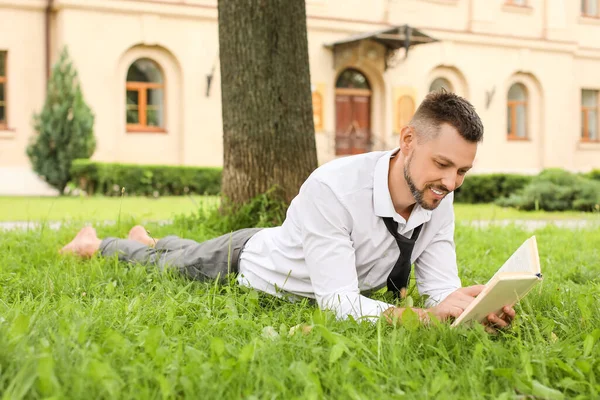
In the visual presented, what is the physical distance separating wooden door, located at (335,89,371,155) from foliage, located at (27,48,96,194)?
6.71m

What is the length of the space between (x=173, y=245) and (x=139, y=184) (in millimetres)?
11482

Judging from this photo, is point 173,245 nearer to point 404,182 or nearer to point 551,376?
point 404,182

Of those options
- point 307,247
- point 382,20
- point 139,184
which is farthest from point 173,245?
point 382,20

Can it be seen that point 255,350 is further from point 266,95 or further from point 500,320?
point 266,95

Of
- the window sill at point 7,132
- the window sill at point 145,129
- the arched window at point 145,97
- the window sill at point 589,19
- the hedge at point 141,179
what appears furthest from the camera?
the window sill at point 589,19

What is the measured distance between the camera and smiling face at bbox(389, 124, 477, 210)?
2648 millimetres

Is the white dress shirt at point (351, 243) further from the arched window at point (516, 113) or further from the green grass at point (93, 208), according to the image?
the arched window at point (516, 113)

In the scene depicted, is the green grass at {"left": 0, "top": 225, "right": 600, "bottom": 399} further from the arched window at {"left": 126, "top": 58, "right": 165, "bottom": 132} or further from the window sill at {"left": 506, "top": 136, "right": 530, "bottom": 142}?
the window sill at {"left": 506, "top": 136, "right": 530, "bottom": 142}

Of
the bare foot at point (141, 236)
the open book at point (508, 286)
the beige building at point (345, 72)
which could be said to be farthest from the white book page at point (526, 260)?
the beige building at point (345, 72)

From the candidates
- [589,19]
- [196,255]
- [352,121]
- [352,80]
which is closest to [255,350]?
[196,255]

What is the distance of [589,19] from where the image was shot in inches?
962

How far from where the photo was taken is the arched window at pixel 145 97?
17750mm

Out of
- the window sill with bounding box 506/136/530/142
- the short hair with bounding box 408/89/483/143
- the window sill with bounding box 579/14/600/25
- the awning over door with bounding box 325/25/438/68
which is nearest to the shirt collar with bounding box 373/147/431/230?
the short hair with bounding box 408/89/483/143

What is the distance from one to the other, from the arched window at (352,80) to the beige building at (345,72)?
0.13 ft
